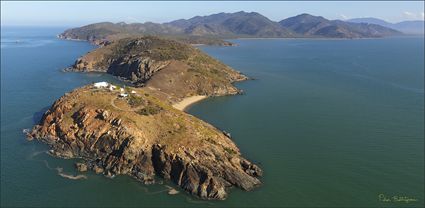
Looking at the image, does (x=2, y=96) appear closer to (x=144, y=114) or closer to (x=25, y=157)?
(x=25, y=157)

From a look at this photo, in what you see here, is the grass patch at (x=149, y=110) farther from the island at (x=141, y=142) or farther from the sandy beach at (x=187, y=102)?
the sandy beach at (x=187, y=102)

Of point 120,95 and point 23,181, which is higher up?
point 120,95

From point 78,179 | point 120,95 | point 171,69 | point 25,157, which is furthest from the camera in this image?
point 171,69

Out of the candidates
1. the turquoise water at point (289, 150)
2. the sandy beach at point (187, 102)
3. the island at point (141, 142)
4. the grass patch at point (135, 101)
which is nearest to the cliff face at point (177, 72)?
the sandy beach at point (187, 102)

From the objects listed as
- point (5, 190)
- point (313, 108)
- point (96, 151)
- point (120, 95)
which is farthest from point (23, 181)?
point (313, 108)

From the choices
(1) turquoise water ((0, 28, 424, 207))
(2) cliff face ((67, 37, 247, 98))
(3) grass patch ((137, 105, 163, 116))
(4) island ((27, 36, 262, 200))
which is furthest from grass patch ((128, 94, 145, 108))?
(2) cliff face ((67, 37, 247, 98))

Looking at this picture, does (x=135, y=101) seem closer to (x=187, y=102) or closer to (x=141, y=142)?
(x=141, y=142)
